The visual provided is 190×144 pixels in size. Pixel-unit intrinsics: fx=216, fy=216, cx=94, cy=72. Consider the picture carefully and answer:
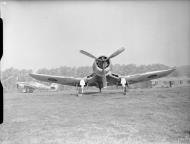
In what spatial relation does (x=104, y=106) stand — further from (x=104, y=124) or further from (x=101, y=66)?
(x=101, y=66)

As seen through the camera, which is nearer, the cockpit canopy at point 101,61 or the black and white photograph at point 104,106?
the black and white photograph at point 104,106

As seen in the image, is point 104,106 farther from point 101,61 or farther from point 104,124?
point 101,61

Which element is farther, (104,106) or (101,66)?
(101,66)

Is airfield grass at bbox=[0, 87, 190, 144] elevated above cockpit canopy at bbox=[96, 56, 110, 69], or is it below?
below

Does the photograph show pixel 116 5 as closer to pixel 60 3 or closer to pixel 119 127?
pixel 60 3

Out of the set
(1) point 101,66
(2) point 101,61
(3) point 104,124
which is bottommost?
(3) point 104,124

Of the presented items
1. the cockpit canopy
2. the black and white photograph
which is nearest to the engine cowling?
the cockpit canopy

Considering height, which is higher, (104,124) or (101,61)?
(101,61)

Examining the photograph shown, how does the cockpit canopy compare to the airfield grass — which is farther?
the cockpit canopy

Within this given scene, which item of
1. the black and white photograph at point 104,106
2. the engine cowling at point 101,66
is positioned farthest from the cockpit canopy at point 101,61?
the black and white photograph at point 104,106

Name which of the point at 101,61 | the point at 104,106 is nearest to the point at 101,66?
the point at 101,61

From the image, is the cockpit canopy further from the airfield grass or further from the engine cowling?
the airfield grass

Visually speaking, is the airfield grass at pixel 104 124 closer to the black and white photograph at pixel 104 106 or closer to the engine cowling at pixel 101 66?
the black and white photograph at pixel 104 106

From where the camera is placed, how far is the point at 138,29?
575cm
